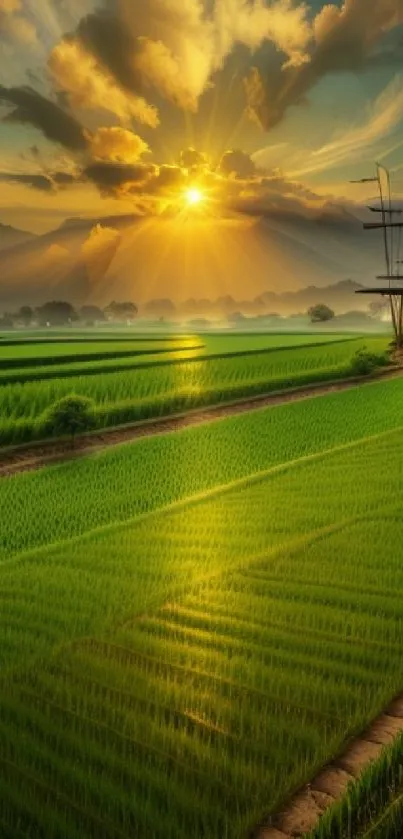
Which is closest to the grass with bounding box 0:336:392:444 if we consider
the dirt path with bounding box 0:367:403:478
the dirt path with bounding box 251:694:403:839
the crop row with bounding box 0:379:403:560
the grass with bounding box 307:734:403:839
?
the dirt path with bounding box 0:367:403:478

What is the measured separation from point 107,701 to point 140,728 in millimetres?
348

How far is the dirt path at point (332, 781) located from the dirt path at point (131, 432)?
8.21 metres

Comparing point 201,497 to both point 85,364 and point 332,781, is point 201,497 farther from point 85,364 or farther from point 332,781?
point 85,364

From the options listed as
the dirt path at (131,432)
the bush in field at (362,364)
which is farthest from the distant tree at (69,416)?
the bush in field at (362,364)

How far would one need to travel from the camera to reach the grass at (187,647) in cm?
327

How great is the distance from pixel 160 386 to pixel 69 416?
6098 mm

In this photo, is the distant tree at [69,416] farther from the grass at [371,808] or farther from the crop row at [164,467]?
the grass at [371,808]

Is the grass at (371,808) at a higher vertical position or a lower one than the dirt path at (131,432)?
lower

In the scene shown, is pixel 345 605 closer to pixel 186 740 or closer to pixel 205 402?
pixel 186 740

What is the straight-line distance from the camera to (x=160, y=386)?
18703 millimetres

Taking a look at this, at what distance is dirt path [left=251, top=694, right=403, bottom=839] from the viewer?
3068 mm

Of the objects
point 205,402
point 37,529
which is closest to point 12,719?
point 37,529

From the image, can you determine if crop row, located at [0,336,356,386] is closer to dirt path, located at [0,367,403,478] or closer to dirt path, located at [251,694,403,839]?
dirt path, located at [0,367,403,478]

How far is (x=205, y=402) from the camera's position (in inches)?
716
